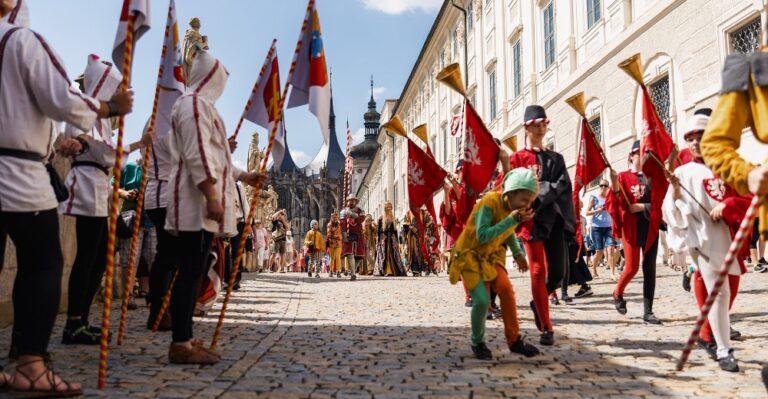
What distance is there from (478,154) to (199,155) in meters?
3.07

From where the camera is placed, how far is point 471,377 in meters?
4.08

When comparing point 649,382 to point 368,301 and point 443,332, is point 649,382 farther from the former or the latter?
point 368,301

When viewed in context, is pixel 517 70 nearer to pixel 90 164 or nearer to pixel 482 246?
pixel 482 246

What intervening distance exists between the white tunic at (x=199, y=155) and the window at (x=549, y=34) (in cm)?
1958

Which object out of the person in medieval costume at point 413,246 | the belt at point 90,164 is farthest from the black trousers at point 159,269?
the person in medieval costume at point 413,246

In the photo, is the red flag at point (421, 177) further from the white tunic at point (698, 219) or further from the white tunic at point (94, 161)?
the white tunic at point (94, 161)

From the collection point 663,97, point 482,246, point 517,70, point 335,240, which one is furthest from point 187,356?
point 517,70

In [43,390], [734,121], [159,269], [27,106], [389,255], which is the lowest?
[43,390]

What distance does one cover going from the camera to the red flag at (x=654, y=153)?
6.39 meters

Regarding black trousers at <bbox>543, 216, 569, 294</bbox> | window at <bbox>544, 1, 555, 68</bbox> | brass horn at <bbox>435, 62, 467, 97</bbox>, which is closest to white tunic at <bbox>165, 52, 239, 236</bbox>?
brass horn at <bbox>435, 62, 467, 97</bbox>

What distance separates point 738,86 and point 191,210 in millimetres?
3003

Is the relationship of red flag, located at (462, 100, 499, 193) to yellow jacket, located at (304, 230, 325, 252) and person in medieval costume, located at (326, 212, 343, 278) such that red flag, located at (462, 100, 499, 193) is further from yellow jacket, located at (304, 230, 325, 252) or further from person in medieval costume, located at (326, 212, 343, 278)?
yellow jacket, located at (304, 230, 325, 252)

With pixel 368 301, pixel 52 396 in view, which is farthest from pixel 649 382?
pixel 368 301

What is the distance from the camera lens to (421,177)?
7.82m
